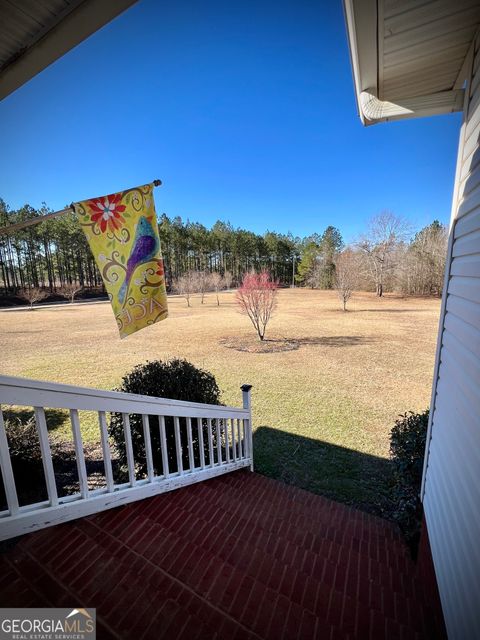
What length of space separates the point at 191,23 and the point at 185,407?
113 inches

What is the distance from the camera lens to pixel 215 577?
1718mm

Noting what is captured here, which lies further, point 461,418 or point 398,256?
point 398,256

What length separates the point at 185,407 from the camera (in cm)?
249

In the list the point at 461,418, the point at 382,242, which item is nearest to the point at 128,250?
Result: the point at 461,418

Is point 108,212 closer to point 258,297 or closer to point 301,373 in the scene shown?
point 301,373

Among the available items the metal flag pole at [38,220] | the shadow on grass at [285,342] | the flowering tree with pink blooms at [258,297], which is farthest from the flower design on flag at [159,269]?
the flowering tree with pink blooms at [258,297]

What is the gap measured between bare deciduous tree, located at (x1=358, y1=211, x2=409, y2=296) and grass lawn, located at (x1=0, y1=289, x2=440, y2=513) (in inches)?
682

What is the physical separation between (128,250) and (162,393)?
82.7 inches

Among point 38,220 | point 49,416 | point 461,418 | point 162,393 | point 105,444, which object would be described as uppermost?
point 38,220

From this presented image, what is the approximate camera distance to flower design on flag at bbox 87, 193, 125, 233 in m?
2.04

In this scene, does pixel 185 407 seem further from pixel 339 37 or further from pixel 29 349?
pixel 29 349

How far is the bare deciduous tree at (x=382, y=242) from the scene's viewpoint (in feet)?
104

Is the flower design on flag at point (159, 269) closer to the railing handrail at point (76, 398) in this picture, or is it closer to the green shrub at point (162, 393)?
the railing handrail at point (76, 398)

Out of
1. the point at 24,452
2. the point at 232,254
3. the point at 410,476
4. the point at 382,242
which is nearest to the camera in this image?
the point at 410,476
